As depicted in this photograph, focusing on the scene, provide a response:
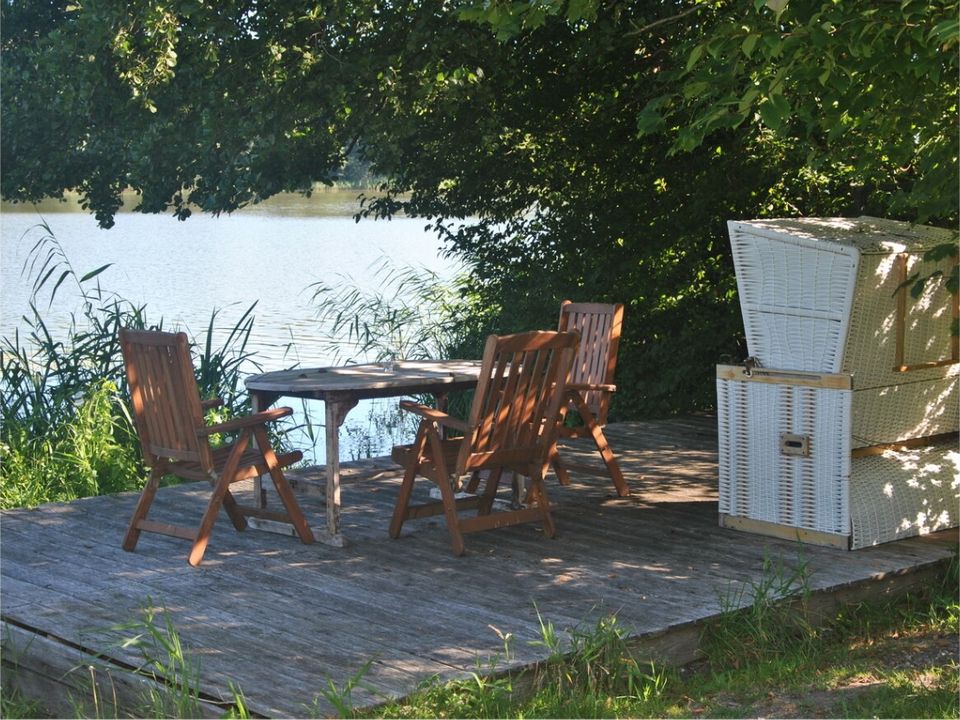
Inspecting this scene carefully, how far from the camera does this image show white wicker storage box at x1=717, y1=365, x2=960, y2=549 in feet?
17.4

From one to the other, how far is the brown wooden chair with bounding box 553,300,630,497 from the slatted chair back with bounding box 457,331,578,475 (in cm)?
64

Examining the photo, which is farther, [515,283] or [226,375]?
[515,283]

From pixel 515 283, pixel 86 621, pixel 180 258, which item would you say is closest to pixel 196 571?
pixel 86 621

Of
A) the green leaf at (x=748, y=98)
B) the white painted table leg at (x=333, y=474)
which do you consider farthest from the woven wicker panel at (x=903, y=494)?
the white painted table leg at (x=333, y=474)

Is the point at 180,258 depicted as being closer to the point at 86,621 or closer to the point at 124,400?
the point at 124,400

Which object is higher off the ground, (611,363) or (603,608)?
(611,363)

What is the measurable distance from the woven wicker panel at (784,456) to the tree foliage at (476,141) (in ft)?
7.84

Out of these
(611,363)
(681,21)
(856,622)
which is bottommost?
(856,622)

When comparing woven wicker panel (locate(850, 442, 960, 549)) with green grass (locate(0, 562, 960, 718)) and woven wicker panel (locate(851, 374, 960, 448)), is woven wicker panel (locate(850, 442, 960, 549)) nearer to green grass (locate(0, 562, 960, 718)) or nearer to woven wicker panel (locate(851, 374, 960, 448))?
woven wicker panel (locate(851, 374, 960, 448))

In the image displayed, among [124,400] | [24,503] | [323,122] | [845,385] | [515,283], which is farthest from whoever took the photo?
[515,283]

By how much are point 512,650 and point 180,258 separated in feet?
60.0

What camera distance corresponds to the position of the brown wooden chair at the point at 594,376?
6.23m

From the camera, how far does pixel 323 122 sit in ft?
31.9

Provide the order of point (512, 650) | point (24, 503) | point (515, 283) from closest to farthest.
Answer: point (512, 650)
point (24, 503)
point (515, 283)
